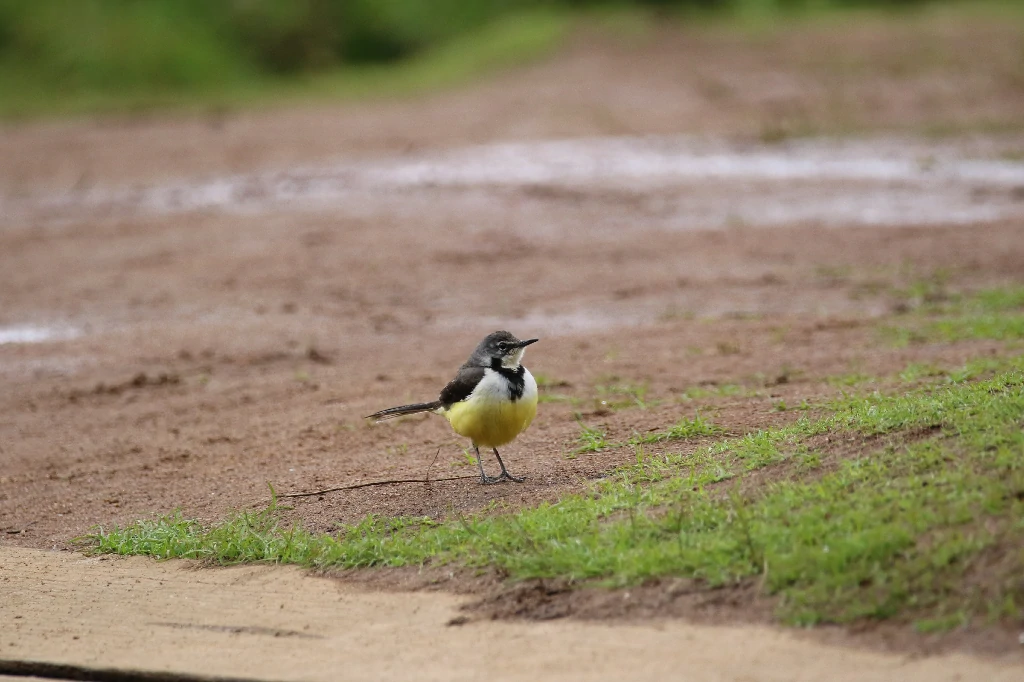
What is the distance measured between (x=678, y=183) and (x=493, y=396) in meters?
9.74

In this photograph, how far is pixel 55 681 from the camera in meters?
5.39

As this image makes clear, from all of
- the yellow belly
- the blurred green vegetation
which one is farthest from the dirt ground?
the blurred green vegetation

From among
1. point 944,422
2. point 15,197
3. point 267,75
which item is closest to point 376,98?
point 267,75

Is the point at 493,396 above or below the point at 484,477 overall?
above

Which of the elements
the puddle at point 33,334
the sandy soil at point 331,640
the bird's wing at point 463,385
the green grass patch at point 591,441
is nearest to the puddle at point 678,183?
the puddle at point 33,334

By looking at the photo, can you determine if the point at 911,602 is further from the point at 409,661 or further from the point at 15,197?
the point at 15,197

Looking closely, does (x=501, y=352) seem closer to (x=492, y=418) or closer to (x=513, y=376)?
(x=513, y=376)

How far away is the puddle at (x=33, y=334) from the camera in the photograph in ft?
36.5

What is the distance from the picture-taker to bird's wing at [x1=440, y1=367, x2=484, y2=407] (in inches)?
264

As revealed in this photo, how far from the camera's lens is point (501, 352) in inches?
266

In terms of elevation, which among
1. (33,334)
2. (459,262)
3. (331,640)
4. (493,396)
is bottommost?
(331,640)

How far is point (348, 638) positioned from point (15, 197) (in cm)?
1328

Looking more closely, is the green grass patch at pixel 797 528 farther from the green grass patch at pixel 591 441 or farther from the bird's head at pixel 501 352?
the bird's head at pixel 501 352

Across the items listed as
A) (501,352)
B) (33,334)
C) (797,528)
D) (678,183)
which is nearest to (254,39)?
(678,183)
